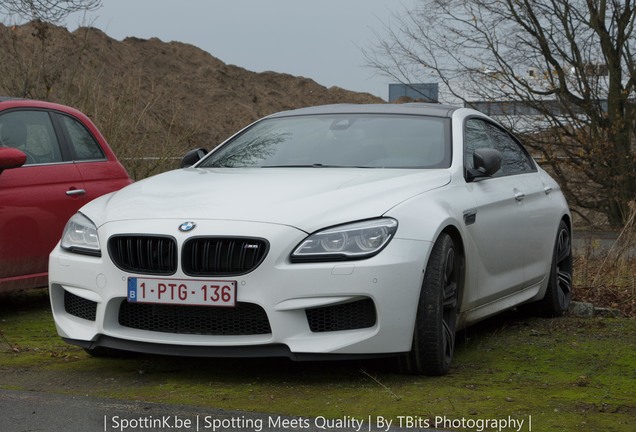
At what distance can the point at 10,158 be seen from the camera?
770 cm

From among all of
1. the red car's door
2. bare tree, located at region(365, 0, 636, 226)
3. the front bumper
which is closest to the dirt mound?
bare tree, located at region(365, 0, 636, 226)

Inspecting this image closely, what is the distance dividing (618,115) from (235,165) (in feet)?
49.2

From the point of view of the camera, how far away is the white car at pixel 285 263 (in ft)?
17.9

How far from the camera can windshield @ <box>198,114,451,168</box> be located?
6805mm

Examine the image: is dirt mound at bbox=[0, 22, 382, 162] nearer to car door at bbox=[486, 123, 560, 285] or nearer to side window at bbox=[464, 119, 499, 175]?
car door at bbox=[486, 123, 560, 285]

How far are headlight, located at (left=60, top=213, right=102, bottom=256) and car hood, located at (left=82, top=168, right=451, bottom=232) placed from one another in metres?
0.05

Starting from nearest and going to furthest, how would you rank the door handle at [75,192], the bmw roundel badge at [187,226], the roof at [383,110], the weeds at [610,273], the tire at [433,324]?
the bmw roundel badge at [187,226] < the tire at [433,324] < the roof at [383,110] < the door handle at [75,192] < the weeds at [610,273]

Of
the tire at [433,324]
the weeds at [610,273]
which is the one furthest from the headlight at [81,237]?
the weeds at [610,273]

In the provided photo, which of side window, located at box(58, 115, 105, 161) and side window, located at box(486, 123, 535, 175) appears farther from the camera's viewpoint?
side window, located at box(58, 115, 105, 161)

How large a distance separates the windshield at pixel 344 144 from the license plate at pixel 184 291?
152 centimetres

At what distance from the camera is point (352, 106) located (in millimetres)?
7719

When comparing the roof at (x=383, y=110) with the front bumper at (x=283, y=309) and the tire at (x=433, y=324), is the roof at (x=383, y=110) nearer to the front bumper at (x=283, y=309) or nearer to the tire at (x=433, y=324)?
the tire at (x=433, y=324)

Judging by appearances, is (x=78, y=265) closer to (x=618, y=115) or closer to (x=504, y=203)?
(x=504, y=203)

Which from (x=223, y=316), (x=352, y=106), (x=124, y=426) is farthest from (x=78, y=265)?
(x=352, y=106)
